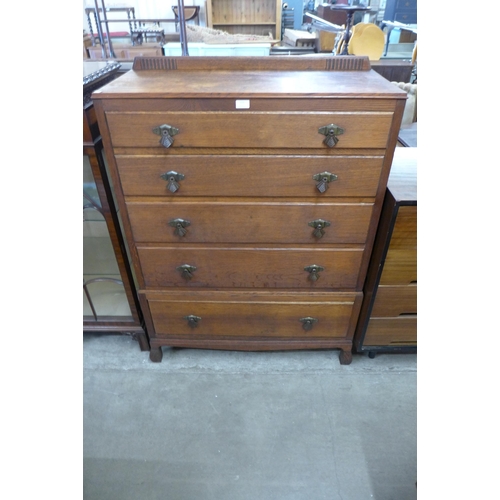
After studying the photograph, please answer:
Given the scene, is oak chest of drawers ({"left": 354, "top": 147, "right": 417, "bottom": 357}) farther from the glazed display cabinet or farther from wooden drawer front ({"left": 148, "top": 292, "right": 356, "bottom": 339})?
the glazed display cabinet

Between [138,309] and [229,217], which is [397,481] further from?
[138,309]

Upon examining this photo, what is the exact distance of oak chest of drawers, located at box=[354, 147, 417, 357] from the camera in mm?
1226

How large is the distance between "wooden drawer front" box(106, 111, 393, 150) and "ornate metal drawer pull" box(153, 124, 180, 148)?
1 cm

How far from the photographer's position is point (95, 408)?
150cm

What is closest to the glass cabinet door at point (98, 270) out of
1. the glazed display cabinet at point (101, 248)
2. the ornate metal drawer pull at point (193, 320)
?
the glazed display cabinet at point (101, 248)

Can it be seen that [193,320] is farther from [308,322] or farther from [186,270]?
[308,322]

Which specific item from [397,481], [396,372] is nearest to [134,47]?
[396,372]

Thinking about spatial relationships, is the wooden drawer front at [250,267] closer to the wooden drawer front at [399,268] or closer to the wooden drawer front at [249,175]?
the wooden drawer front at [399,268]

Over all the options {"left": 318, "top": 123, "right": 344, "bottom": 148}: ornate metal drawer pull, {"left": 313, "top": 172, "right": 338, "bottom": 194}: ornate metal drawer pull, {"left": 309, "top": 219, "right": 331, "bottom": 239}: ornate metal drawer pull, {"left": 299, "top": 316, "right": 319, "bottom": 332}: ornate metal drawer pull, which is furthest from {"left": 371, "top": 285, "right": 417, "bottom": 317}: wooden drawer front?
{"left": 318, "top": 123, "right": 344, "bottom": 148}: ornate metal drawer pull

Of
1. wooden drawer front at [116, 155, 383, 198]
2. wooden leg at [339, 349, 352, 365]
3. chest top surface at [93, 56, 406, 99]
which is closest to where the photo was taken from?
chest top surface at [93, 56, 406, 99]

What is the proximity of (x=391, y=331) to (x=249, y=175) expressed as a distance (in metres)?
0.94

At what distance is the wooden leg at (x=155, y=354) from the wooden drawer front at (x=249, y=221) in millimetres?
596
